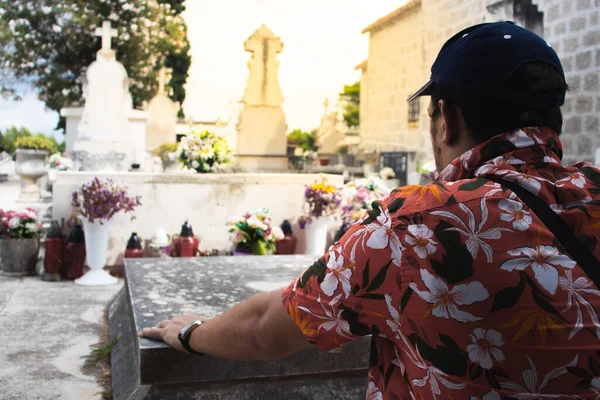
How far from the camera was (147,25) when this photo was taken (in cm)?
2819

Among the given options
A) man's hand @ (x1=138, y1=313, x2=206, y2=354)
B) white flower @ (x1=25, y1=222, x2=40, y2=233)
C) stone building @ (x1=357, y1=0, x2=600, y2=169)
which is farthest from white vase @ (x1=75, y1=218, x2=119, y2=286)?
stone building @ (x1=357, y1=0, x2=600, y2=169)

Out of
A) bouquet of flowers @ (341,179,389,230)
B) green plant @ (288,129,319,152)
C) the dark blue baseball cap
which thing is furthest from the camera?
green plant @ (288,129,319,152)

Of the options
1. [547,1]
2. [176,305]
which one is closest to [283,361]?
[176,305]

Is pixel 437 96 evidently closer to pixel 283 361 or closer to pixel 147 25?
pixel 283 361

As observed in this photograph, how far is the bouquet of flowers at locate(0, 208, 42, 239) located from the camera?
18.7 ft

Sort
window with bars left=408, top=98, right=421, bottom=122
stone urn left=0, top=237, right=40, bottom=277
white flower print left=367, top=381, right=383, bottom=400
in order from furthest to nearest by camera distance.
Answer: window with bars left=408, top=98, right=421, bottom=122, stone urn left=0, top=237, right=40, bottom=277, white flower print left=367, top=381, right=383, bottom=400

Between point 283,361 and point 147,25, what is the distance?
27.9 meters

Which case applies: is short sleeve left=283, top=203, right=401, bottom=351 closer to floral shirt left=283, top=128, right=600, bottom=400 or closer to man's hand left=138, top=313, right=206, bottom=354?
A: floral shirt left=283, top=128, right=600, bottom=400

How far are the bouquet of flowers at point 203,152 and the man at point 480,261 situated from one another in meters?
5.60

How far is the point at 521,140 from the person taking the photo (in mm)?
1254

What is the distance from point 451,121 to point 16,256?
5199 millimetres

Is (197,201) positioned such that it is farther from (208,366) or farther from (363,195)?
(208,366)

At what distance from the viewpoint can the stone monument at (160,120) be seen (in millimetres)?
27703

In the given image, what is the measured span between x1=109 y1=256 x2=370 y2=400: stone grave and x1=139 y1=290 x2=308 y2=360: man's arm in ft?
1.52
